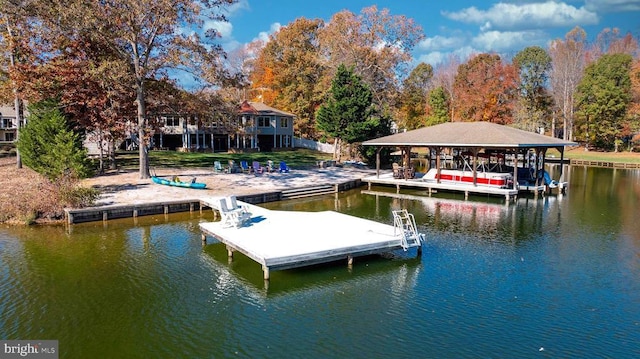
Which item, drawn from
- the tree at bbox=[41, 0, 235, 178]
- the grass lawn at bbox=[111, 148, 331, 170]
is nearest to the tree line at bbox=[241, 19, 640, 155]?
the grass lawn at bbox=[111, 148, 331, 170]

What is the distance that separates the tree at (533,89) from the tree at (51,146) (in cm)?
5868

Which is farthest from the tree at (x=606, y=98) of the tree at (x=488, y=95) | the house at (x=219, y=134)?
the house at (x=219, y=134)

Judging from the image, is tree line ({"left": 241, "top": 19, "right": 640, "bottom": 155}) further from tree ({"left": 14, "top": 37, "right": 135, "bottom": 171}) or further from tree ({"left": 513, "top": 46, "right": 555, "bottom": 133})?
tree ({"left": 14, "top": 37, "right": 135, "bottom": 171})

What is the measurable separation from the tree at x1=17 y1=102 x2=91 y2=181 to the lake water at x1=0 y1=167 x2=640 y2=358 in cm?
584

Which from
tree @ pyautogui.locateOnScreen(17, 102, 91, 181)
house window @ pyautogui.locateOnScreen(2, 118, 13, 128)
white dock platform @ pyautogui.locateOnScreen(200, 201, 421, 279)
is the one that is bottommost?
white dock platform @ pyautogui.locateOnScreen(200, 201, 421, 279)

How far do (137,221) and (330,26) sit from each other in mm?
37426

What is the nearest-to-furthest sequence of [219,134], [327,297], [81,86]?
[327,297] < [81,86] < [219,134]

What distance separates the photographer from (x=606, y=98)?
60.9 metres

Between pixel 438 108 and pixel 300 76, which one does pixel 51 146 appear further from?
pixel 438 108

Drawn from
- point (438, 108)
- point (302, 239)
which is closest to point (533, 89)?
point (438, 108)

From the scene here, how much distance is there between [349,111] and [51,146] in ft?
78.9

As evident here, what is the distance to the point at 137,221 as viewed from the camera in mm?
22000

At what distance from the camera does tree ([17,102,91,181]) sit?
2506 cm

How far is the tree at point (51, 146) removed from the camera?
82.2 feet
